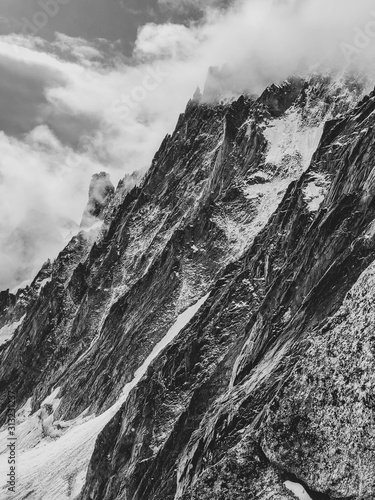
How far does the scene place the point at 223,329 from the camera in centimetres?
6303

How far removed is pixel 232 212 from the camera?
100625 mm

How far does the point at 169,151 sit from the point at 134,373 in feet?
231

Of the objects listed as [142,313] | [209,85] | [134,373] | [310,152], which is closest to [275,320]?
[134,373]

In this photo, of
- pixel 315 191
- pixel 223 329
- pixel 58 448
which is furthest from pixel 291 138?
pixel 58 448

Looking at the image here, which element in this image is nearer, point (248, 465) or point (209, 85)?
point (248, 465)

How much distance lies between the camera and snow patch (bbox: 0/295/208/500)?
239ft

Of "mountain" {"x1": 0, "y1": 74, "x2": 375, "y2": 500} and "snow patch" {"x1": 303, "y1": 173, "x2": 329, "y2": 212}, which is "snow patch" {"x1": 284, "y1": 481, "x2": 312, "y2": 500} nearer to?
"mountain" {"x1": 0, "y1": 74, "x2": 375, "y2": 500}

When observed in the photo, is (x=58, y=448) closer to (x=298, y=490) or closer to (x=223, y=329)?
(x=223, y=329)

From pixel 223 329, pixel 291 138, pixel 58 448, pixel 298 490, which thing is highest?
pixel 291 138

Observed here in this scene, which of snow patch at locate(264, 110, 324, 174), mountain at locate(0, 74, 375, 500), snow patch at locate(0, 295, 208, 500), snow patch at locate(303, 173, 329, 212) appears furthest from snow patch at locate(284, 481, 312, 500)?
snow patch at locate(264, 110, 324, 174)

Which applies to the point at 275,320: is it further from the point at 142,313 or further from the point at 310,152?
the point at 310,152

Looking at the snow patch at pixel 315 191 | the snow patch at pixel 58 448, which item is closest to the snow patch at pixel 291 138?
the snow patch at pixel 58 448

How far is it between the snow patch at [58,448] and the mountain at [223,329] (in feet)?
1.29

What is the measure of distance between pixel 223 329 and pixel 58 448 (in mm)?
39476
